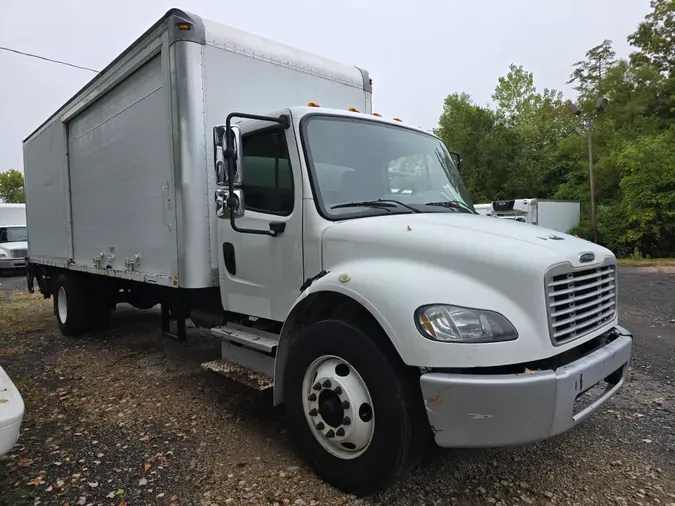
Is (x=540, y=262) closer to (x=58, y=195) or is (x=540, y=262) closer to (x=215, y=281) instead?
(x=215, y=281)

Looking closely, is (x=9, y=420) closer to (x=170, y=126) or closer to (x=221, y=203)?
(x=221, y=203)

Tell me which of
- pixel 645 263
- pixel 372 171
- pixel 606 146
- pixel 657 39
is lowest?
pixel 645 263

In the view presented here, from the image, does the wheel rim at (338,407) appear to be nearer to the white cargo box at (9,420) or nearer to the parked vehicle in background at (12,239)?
the white cargo box at (9,420)

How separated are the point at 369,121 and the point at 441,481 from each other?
2.66 metres

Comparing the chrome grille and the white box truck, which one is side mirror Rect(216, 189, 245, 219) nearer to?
the white box truck

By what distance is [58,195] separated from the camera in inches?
289

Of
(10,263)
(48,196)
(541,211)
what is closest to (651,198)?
(541,211)

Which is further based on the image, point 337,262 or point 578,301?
point 337,262

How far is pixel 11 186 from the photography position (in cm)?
4962

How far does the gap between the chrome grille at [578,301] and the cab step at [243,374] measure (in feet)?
6.54

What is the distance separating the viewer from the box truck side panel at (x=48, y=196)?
7039 mm

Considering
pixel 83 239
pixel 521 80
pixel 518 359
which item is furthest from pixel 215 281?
pixel 521 80

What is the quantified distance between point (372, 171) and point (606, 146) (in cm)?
2856

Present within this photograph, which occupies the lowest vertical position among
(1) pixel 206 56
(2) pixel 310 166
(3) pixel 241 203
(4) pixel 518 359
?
(4) pixel 518 359
